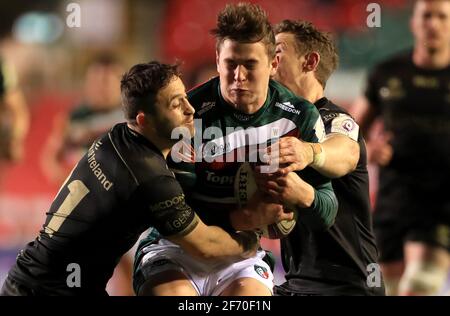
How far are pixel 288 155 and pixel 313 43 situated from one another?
1004 mm

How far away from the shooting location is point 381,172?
712 centimetres

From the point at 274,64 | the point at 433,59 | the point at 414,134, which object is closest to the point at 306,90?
the point at 274,64

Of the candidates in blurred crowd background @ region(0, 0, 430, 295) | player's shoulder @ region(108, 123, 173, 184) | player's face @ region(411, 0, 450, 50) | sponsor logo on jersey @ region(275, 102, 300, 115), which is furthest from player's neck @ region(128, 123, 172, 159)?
blurred crowd background @ region(0, 0, 430, 295)

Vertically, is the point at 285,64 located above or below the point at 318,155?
above

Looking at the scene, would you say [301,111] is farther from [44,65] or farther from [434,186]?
[44,65]

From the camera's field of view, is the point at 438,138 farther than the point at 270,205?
Yes

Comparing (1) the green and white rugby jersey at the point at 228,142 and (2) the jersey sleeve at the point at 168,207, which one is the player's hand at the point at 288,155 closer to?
(1) the green and white rugby jersey at the point at 228,142

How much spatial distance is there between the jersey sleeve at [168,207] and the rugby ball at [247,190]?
0.29 m

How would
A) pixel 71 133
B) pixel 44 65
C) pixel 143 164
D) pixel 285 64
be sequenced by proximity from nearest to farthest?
pixel 143 164 → pixel 285 64 → pixel 71 133 → pixel 44 65

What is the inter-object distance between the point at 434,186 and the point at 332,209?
2.69 m

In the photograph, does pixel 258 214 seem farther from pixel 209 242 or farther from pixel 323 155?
pixel 323 155

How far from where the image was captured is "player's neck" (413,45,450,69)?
A: 23.3 feet

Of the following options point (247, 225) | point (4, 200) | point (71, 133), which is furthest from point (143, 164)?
point (4, 200)

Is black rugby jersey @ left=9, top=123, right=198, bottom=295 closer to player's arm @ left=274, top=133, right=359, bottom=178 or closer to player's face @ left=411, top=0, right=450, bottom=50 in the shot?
player's arm @ left=274, top=133, right=359, bottom=178
